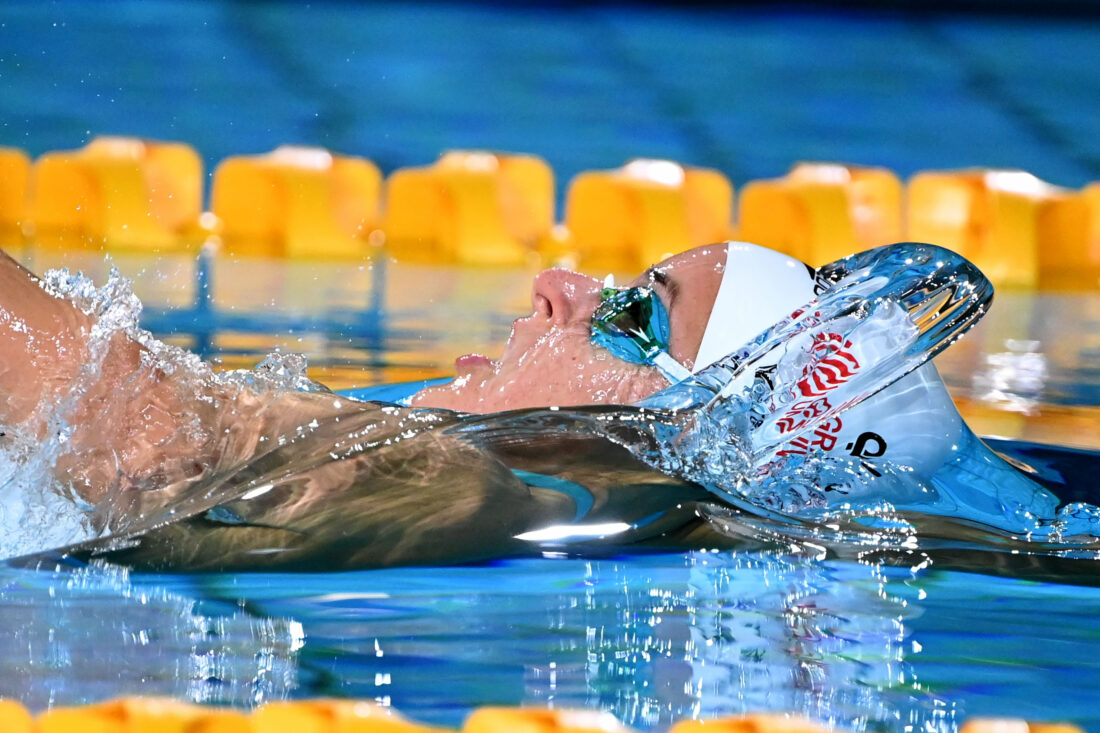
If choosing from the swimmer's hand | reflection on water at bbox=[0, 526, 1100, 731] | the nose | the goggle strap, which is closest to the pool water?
reflection on water at bbox=[0, 526, 1100, 731]

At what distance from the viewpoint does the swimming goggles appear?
172 cm

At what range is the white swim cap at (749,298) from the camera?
1.71 metres

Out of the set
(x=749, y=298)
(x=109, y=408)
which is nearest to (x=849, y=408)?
(x=749, y=298)

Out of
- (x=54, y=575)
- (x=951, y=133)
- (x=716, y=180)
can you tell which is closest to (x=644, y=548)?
(x=54, y=575)

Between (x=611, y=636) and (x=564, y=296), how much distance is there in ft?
2.06

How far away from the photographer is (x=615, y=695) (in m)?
1.12

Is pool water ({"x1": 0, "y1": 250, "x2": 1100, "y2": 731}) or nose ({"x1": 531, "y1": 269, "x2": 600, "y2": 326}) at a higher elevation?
nose ({"x1": 531, "y1": 269, "x2": 600, "y2": 326})

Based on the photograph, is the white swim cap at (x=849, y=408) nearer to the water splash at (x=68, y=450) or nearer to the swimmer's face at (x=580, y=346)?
the swimmer's face at (x=580, y=346)

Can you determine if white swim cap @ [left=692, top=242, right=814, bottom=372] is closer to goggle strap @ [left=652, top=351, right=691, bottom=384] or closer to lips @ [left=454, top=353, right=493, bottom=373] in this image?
goggle strap @ [left=652, top=351, right=691, bottom=384]

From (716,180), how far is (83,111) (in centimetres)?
313

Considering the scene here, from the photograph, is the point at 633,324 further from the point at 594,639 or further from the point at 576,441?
the point at 594,639

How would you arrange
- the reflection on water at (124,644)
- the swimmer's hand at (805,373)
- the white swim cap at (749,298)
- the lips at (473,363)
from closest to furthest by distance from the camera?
the reflection on water at (124,644)
the swimmer's hand at (805,373)
the white swim cap at (749,298)
the lips at (473,363)

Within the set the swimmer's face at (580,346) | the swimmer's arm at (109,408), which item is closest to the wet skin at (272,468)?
the swimmer's arm at (109,408)

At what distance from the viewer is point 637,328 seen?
5.66ft
